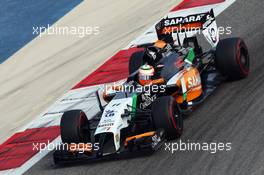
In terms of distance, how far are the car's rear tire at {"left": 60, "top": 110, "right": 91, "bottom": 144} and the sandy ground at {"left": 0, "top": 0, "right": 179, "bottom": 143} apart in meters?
2.80

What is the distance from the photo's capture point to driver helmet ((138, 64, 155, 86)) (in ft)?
40.8

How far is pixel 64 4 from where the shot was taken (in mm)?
21406

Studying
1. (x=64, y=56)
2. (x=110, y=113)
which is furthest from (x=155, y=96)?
(x=64, y=56)

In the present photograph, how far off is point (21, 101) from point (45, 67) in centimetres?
186

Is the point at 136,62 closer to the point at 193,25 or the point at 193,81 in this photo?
the point at 193,25

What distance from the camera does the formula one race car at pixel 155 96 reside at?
36.8 feet

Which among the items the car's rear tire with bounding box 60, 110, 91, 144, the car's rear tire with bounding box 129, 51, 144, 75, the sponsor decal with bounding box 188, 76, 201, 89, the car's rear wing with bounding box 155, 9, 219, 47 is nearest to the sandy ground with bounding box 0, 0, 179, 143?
the car's rear tire with bounding box 129, 51, 144, 75

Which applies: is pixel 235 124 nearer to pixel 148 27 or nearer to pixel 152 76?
pixel 152 76

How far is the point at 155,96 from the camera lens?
12289 mm

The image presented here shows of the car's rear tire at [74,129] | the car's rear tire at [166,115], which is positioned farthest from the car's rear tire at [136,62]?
the car's rear tire at [166,115]

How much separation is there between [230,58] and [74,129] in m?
3.15

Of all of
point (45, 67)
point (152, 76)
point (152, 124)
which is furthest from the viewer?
point (45, 67)

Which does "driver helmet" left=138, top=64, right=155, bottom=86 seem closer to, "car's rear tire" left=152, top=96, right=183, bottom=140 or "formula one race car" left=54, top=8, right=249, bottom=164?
"formula one race car" left=54, top=8, right=249, bottom=164

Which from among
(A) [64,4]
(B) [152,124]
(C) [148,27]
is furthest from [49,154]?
(A) [64,4]
